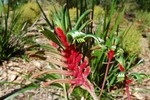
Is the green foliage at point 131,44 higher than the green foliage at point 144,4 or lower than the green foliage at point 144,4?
lower

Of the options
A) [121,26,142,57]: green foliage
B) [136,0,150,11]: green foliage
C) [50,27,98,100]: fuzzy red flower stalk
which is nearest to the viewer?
[50,27,98,100]: fuzzy red flower stalk

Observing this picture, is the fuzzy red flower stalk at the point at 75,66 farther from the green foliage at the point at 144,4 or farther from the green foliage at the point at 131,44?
the green foliage at the point at 144,4

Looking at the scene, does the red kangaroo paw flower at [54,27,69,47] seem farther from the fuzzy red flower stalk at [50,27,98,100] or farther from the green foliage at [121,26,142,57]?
the green foliage at [121,26,142,57]

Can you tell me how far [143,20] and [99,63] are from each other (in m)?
7.45

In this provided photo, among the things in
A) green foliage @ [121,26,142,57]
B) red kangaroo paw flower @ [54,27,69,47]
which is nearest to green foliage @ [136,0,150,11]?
green foliage @ [121,26,142,57]

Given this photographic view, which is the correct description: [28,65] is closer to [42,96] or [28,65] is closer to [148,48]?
[42,96]

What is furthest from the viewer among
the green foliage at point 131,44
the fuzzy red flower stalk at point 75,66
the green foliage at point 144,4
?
the green foliage at point 144,4

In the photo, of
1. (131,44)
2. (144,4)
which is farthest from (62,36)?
(144,4)

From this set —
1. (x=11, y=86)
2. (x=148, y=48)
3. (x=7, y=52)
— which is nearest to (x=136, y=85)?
(x=11, y=86)

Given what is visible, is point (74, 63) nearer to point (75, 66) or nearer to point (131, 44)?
point (75, 66)

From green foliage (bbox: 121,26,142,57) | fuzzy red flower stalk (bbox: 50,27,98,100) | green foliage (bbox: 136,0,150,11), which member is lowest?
green foliage (bbox: 121,26,142,57)

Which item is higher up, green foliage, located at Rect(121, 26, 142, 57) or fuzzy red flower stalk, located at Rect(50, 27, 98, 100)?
fuzzy red flower stalk, located at Rect(50, 27, 98, 100)

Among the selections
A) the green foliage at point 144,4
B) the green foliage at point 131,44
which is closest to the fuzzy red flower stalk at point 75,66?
the green foliage at point 131,44

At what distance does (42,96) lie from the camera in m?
2.88
